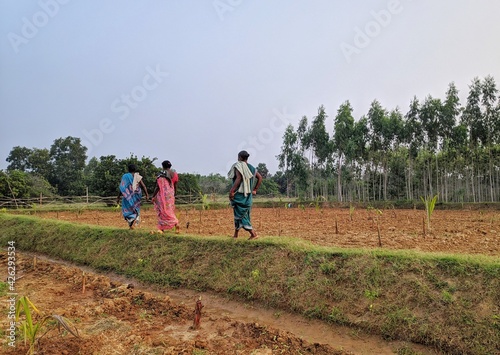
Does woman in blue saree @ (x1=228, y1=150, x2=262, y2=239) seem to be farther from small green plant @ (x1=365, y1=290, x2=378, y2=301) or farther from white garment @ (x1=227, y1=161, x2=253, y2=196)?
small green plant @ (x1=365, y1=290, x2=378, y2=301)

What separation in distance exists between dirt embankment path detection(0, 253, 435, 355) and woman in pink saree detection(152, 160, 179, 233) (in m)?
1.96

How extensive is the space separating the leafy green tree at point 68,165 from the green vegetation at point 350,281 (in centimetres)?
4248

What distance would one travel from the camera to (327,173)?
3703 cm

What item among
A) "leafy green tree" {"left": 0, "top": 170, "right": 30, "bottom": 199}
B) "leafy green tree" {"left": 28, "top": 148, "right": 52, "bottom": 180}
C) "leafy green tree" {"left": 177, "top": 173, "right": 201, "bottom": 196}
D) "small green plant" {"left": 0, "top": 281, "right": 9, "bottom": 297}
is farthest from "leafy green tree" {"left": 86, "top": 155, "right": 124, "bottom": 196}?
"small green plant" {"left": 0, "top": 281, "right": 9, "bottom": 297}

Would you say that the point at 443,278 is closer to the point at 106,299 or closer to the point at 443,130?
the point at 106,299

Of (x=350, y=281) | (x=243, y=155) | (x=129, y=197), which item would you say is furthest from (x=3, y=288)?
(x=350, y=281)

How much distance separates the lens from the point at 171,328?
3812 mm

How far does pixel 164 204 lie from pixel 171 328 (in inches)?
149

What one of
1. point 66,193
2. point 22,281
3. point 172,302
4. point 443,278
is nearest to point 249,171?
point 172,302

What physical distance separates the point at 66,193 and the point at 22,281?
4535 centimetres

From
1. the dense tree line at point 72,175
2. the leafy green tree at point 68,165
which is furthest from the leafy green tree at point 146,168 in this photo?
the leafy green tree at point 68,165

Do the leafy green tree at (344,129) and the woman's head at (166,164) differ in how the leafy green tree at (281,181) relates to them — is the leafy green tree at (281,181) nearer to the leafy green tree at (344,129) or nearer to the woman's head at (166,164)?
the leafy green tree at (344,129)

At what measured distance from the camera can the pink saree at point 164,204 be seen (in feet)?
23.9

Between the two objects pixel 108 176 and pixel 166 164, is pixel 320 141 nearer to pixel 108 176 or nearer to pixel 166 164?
pixel 108 176
